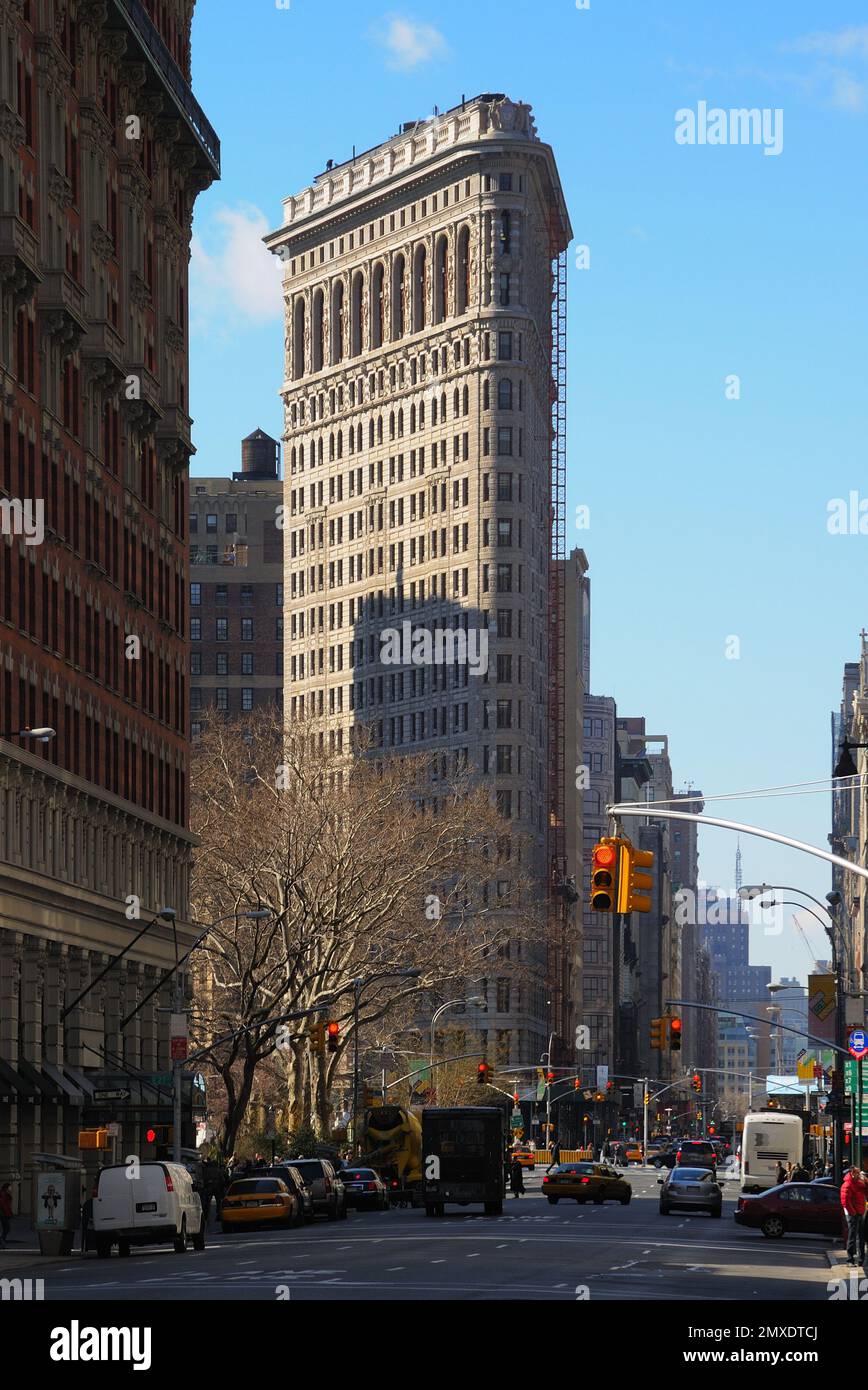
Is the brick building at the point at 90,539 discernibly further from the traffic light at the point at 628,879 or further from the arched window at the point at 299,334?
the arched window at the point at 299,334

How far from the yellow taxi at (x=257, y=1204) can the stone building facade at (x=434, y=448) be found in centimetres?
10932

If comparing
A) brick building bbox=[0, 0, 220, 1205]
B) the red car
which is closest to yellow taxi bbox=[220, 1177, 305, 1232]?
brick building bbox=[0, 0, 220, 1205]

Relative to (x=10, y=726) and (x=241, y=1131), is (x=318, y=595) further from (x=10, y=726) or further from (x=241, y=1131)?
(x=10, y=726)

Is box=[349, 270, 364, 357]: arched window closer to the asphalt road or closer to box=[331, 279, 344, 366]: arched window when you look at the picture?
box=[331, 279, 344, 366]: arched window

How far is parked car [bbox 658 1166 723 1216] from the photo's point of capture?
72.1m

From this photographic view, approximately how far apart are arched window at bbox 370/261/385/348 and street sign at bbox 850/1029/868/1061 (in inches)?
5681

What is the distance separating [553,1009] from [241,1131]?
96117 millimetres

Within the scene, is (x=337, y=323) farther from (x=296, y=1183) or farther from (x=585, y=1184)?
(x=296, y=1183)

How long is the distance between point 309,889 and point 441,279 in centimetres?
9795

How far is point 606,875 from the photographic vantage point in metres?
37.6

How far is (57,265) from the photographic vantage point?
7075 centimetres

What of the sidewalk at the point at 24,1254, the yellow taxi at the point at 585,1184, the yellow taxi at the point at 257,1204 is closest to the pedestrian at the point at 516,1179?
the yellow taxi at the point at 585,1184

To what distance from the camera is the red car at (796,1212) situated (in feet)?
188
